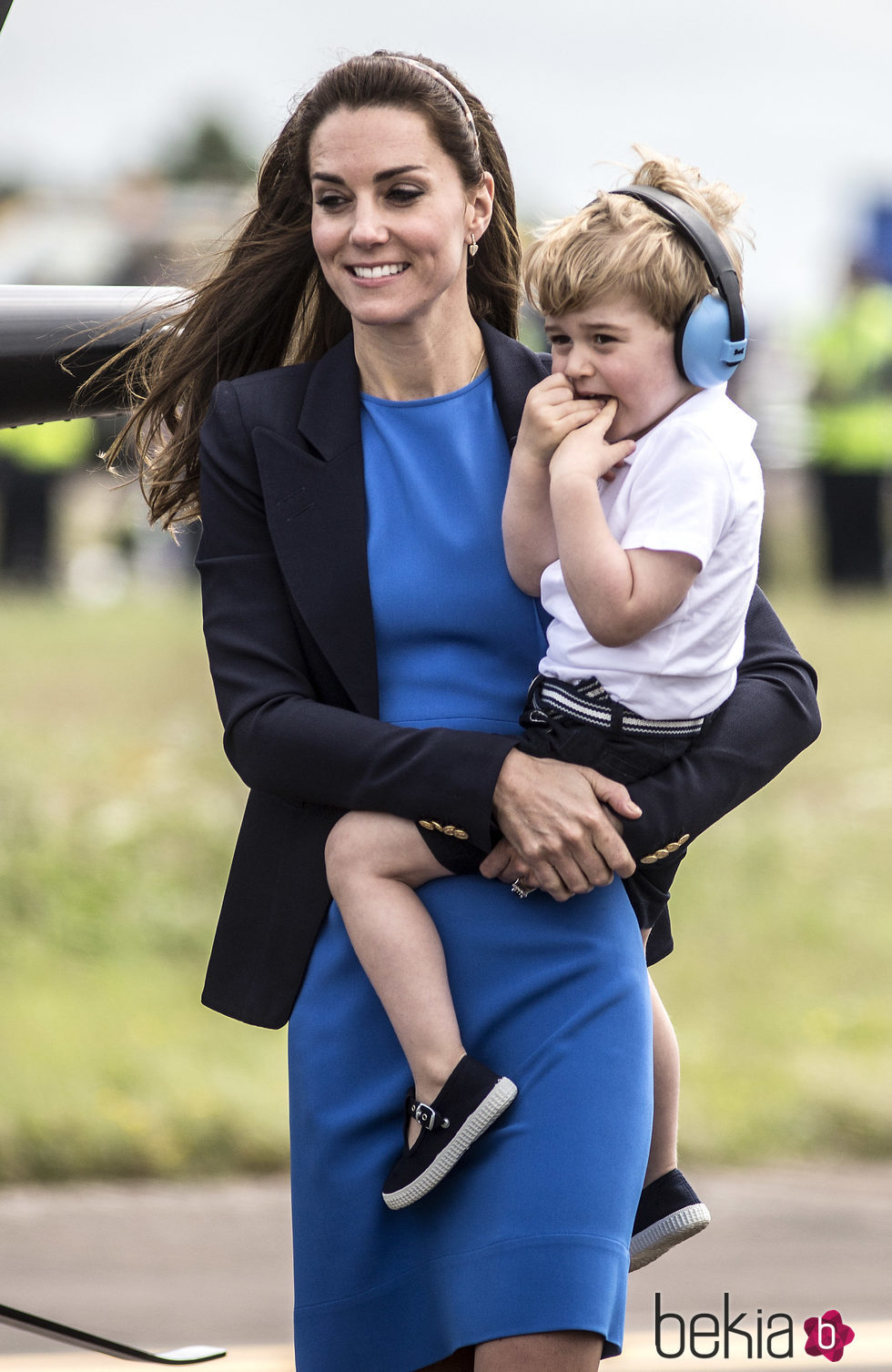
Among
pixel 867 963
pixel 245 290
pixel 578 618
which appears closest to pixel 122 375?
pixel 245 290

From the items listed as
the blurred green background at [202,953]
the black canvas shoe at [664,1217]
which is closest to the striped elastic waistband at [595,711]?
the black canvas shoe at [664,1217]

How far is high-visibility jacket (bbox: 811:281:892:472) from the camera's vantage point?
12.2 metres

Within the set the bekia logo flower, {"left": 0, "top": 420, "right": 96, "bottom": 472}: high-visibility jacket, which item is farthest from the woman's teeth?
{"left": 0, "top": 420, "right": 96, "bottom": 472}: high-visibility jacket

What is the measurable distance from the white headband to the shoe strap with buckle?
1043 mm

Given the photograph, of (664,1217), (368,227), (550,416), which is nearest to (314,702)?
(550,416)

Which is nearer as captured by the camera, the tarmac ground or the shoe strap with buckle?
the shoe strap with buckle

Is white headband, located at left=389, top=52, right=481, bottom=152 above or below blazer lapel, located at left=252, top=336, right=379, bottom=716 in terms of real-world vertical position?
above

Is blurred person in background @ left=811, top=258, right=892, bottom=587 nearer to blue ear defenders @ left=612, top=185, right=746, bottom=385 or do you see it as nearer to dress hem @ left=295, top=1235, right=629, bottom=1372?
blue ear defenders @ left=612, top=185, right=746, bottom=385

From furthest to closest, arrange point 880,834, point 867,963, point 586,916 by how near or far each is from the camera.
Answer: point 880,834, point 867,963, point 586,916

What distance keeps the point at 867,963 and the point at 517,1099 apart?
4.39m

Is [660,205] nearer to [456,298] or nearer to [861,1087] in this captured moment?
[456,298]

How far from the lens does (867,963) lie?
6043 millimetres

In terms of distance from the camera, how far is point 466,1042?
1935 mm

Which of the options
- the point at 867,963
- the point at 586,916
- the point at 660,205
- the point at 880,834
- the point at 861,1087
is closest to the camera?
the point at 660,205
